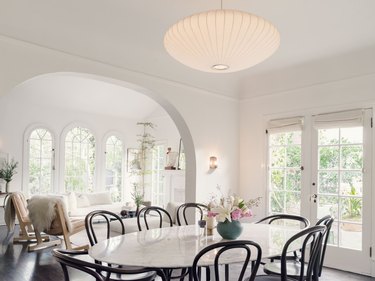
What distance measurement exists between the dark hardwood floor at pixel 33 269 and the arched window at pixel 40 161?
2791 mm

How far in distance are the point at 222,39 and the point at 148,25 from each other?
5.42 ft

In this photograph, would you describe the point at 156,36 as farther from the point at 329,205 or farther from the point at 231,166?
the point at 329,205

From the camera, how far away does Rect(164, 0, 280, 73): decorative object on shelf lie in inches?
81.1

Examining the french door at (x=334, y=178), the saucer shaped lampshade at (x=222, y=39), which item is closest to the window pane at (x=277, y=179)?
the french door at (x=334, y=178)

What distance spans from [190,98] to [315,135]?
1.85 meters

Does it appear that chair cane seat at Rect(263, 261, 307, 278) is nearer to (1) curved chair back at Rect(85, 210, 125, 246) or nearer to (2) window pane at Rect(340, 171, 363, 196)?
(1) curved chair back at Rect(85, 210, 125, 246)

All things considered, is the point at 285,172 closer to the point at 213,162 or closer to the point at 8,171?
the point at 213,162

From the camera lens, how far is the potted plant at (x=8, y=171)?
7239 mm

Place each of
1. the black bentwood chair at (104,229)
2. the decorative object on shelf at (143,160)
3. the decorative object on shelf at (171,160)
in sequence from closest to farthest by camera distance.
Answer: the black bentwood chair at (104,229) < the decorative object on shelf at (171,160) < the decorative object on shelf at (143,160)

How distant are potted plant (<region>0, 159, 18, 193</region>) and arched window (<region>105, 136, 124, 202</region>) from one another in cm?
232

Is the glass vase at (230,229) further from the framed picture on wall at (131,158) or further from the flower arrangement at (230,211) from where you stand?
the framed picture on wall at (131,158)

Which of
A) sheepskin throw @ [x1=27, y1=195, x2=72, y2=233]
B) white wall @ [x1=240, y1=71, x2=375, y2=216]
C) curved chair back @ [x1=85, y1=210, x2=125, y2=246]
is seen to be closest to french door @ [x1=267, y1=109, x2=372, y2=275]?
white wall @ [x1=240, y1=71, x2=375, y2=216]

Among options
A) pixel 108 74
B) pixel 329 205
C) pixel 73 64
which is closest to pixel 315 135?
pixel 329 205

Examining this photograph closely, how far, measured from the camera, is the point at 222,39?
7.04 ft
